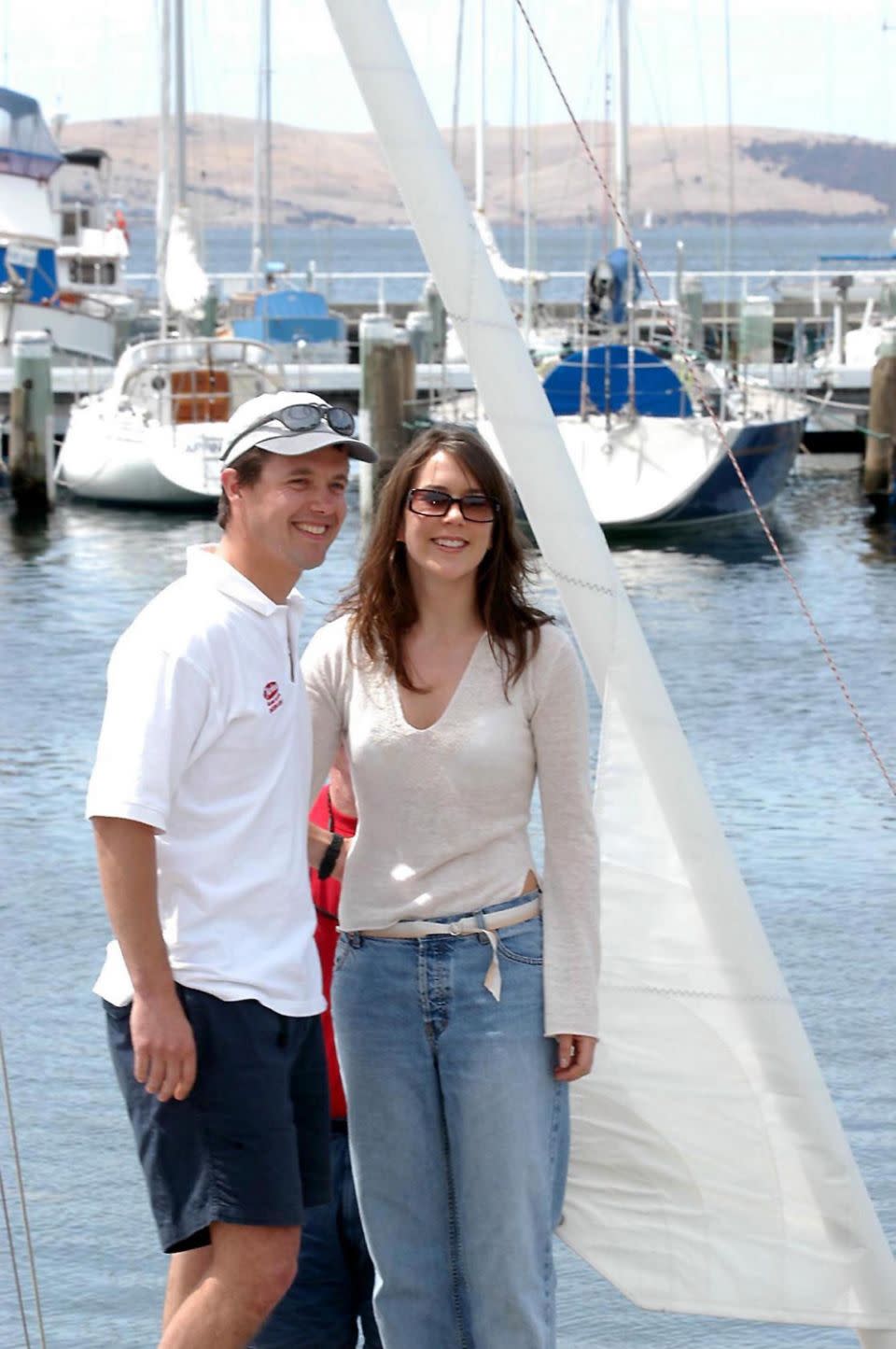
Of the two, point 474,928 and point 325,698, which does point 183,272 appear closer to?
point 325,698

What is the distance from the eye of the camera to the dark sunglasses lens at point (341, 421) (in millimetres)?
3465

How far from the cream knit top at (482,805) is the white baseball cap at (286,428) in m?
0.36

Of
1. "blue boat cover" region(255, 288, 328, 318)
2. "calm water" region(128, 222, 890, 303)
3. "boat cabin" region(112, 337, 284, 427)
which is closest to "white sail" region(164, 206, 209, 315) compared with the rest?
"blue boat cover" region(255, 288, 328, 318)

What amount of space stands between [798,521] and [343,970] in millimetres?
21947

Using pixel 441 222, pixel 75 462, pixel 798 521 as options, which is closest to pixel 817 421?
pixel 798 521

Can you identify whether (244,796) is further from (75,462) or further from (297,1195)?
(75,462)

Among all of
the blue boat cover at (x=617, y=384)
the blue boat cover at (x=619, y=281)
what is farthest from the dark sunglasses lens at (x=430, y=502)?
the blue boat cover at (x=619, y=281)

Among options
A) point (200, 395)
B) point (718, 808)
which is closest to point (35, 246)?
point (200, 395)

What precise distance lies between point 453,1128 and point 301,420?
3.66ft

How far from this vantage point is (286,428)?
341 cm

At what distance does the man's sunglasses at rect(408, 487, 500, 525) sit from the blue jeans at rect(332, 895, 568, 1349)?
0.61 metres

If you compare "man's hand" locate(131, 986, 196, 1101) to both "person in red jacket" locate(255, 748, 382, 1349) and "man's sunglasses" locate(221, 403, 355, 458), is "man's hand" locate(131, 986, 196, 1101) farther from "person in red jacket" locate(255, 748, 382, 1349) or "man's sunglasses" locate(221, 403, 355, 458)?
"man's sunglasses" locate(221, 403, 355, 458)

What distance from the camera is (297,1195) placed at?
130 inches

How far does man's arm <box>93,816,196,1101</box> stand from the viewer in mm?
3141
